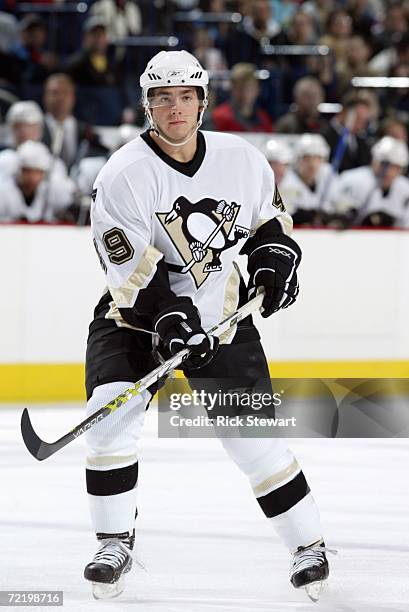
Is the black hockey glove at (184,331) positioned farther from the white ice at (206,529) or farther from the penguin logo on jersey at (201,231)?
the white ice at (206,529)

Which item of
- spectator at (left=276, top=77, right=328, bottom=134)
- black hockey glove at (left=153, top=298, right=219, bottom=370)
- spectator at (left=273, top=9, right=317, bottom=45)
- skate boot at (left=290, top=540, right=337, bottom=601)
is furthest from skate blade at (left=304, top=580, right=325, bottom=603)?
spectator at (left=273, top=9, right=317, bottom=45)

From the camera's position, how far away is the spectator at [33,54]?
6.48m

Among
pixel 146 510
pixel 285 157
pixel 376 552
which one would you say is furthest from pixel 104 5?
pixel 376 552

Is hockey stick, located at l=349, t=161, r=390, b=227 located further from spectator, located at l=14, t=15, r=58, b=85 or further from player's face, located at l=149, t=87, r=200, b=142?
player's face, located at l=149, t=87, r=200, b=142

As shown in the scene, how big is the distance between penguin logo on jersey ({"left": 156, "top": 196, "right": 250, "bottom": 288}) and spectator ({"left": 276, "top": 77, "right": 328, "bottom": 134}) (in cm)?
408

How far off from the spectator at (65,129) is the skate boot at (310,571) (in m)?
3.58

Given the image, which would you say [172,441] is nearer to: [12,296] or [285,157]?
[12,296]

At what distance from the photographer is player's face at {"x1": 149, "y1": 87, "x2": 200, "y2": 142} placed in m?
2.43

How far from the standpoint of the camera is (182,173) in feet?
8.06

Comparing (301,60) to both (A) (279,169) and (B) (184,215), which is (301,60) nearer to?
(A) (279,169)

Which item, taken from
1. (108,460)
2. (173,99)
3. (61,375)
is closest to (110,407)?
(108,460)

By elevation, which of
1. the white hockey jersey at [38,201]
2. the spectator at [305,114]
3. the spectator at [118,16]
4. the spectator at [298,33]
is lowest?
the white hockey jersey at [38,201]

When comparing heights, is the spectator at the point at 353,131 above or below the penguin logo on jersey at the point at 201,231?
below

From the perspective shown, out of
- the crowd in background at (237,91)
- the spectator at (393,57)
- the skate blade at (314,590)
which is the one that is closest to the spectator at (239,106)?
the crowd in background at (237,91)
